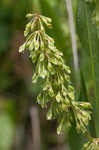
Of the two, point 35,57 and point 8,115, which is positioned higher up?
point 35,57

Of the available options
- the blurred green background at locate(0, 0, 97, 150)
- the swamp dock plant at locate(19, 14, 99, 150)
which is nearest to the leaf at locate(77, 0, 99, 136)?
the swamp dock plant at locate(19, 14, 99, 150)

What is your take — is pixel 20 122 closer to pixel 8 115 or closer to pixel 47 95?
pixel 8 115

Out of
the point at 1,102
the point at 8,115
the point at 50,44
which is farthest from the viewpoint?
the point at 1,102

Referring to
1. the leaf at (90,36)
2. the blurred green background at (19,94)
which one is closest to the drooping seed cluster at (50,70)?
the leaf at (90,36)

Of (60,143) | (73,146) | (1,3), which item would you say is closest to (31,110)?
(60,143)

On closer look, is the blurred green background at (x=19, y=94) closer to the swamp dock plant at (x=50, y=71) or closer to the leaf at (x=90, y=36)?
the leaf at (x=90, y=36)

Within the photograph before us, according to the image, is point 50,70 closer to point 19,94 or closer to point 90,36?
point 90,36

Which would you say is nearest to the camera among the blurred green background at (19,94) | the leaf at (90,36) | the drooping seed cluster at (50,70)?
the drooping seed cluster at (50,70)

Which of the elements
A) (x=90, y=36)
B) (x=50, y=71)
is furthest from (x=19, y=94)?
(x=50, y=71)
